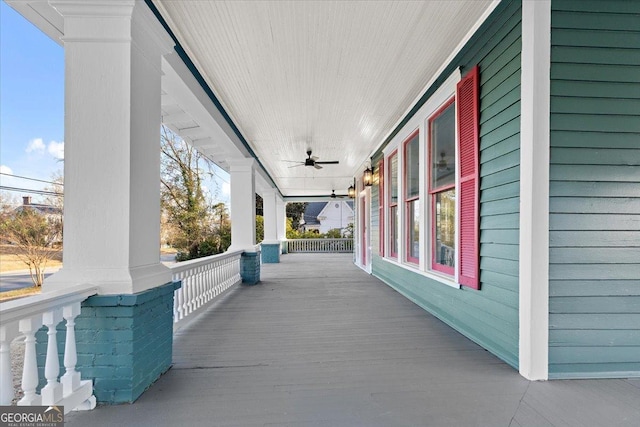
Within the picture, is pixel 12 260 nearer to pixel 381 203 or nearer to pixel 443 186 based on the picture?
pixel 381 203

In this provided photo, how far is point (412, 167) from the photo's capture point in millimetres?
4824

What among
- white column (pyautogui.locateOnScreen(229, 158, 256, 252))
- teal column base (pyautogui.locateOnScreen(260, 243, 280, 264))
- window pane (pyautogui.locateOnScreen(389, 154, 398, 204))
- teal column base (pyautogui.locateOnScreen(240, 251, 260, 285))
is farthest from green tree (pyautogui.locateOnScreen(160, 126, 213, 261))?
window pane (pyautogui.locateOnScreen(389, 154, 398, 204))

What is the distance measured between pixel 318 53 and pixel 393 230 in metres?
3.74

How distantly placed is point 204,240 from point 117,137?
10.1 m

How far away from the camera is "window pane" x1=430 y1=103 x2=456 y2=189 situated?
3.47m

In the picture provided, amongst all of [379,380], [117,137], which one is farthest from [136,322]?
[379,380]

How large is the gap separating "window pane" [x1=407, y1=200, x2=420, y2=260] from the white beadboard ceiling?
1.42 meters

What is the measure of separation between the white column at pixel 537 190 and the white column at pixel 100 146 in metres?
2.58

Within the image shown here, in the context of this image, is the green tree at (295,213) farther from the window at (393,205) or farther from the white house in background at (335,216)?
the window at (393,205)

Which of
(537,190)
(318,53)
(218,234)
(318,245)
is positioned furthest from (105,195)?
(318,245)

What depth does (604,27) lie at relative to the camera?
2248 mm

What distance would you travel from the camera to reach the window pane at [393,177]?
572 centimetres

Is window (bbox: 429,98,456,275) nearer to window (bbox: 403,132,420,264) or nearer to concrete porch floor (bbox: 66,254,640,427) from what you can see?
window (bbox: 403,132,420,264)

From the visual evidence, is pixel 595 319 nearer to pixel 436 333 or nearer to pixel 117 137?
pixel 436 333
